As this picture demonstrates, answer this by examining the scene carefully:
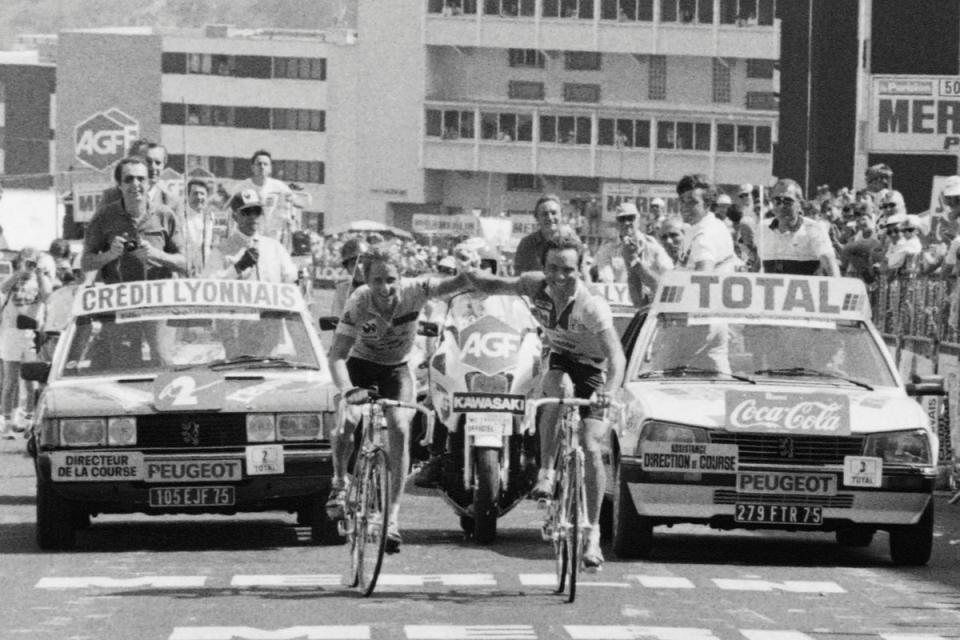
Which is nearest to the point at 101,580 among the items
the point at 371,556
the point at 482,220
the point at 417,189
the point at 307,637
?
the point at 371,556

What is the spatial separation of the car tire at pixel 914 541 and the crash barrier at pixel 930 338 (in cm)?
453

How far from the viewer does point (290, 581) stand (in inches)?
532

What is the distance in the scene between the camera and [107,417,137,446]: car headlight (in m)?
15.0

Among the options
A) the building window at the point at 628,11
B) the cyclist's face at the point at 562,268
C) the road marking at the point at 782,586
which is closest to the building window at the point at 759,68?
the building window at the point at 628,11

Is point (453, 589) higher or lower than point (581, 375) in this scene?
lower

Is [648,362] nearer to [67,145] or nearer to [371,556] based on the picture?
[371,556]

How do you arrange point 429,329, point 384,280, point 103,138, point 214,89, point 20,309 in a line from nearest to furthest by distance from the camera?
1. point 384,280
2. point 429,329
3. point 20,309
4. point 103,138
5. point 214,89

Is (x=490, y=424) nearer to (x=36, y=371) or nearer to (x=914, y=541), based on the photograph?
(x=914, y=541)

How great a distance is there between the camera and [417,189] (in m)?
125

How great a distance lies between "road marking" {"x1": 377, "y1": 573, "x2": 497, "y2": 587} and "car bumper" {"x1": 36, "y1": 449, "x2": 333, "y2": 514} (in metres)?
1.27

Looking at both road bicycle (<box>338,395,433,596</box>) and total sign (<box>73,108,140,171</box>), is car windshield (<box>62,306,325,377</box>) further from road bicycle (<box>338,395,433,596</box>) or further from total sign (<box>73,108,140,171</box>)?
total sign (<box>73,108,140,171</box>)

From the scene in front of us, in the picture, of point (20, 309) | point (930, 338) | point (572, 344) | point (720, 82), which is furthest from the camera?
point (720, 82)

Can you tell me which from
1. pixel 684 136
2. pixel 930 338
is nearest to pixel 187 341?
pixel 930 338

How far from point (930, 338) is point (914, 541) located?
677cm
